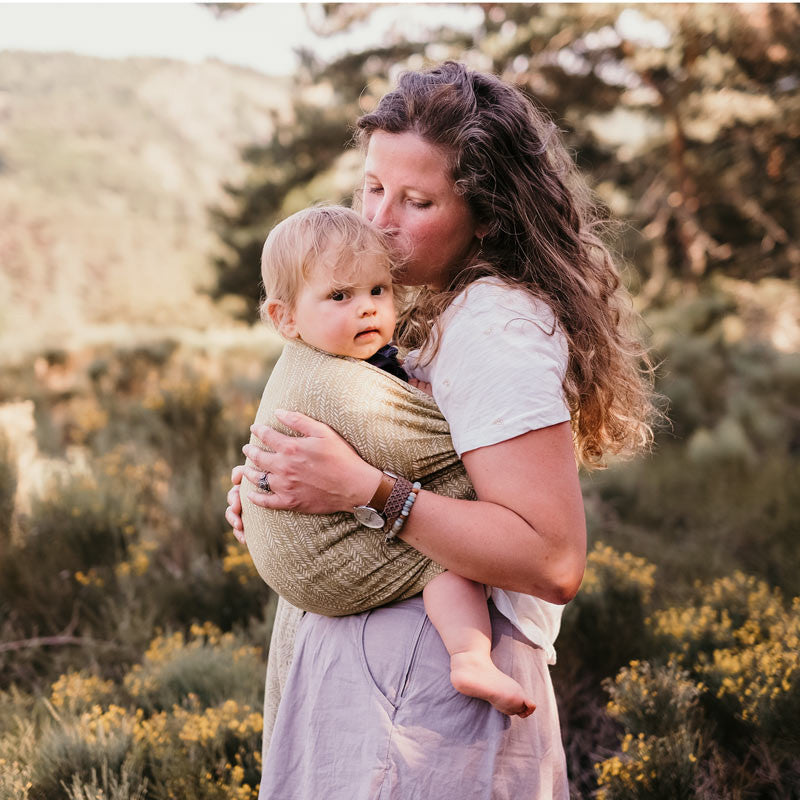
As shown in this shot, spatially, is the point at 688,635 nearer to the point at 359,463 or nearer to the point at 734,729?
the point at 734,729

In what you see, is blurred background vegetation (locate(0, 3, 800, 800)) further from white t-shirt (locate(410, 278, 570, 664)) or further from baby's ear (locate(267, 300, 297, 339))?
white t-shirt (locate(410, 278, 570, 664))

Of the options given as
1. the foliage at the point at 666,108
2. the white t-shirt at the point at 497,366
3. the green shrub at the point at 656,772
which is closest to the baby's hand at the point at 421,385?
the white t-shirt at the point at 497,366

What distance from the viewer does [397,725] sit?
5.11 feet

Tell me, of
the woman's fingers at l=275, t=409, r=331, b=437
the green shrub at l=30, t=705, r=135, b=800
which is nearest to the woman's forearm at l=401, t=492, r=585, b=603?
the woman's fingers at l=275, t=409, r=331, b=437

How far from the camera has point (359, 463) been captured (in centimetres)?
159

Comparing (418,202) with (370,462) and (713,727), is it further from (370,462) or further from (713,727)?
(713,727)

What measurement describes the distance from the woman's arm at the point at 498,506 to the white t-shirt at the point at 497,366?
36 mm

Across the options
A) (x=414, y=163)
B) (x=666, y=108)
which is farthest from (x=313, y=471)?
(x=666, y=108)

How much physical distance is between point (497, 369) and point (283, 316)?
57 cm

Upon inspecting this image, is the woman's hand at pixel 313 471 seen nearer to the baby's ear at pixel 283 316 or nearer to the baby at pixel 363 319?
the baby at pixel 363 319

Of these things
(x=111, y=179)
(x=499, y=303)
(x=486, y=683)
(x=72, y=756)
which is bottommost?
(x=72, y=756)

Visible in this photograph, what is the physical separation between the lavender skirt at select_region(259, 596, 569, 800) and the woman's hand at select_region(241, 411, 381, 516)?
27 centimetres

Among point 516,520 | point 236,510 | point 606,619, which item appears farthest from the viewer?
point 606,619

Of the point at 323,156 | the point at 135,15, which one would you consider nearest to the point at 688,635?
the point at 323,156
